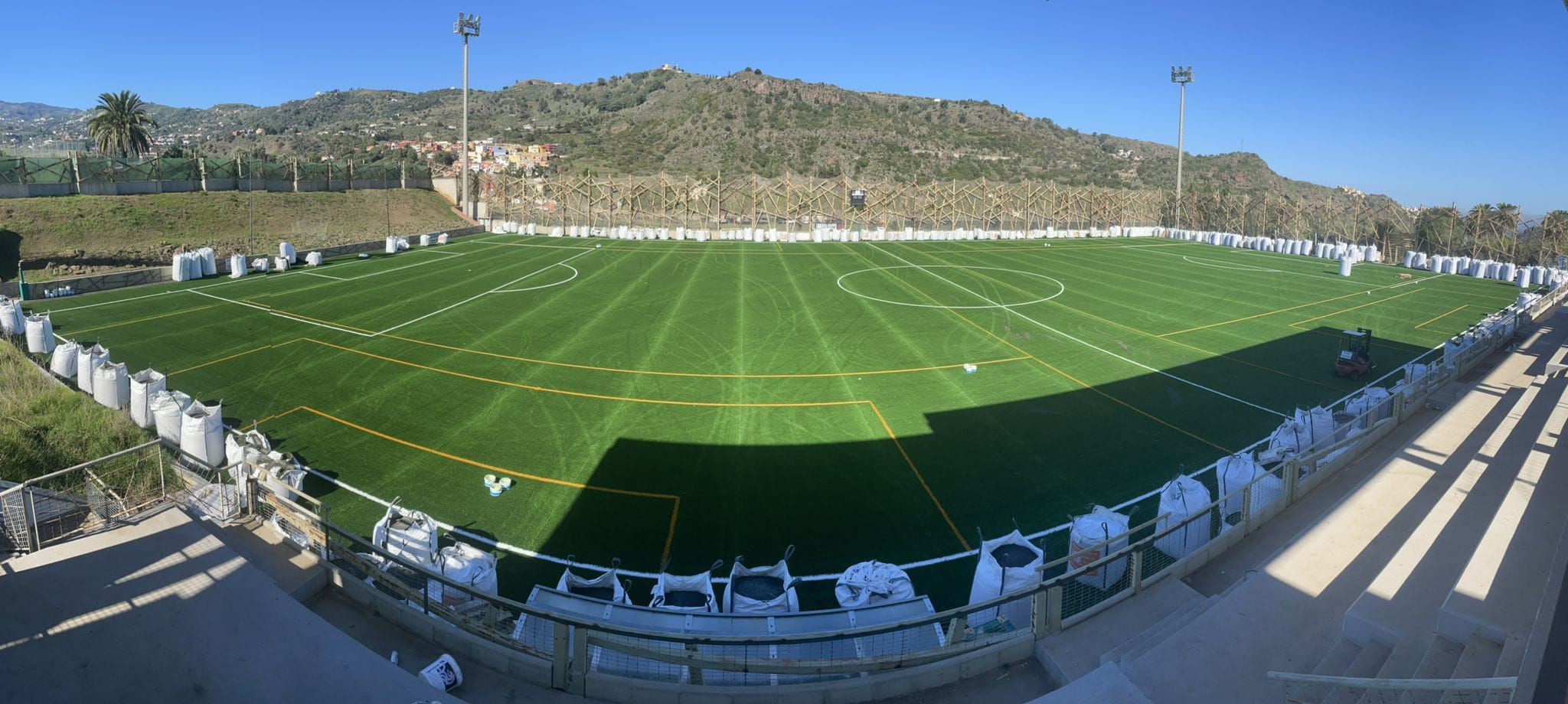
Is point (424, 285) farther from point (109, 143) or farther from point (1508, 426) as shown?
point (109, 143)

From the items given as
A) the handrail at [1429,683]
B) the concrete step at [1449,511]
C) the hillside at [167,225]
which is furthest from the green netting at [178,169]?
the concrete step at [1449,511]

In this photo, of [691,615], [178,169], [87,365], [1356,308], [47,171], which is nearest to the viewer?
[691,615]

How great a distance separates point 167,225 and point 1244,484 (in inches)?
2221

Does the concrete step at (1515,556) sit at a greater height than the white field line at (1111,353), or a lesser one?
lesser

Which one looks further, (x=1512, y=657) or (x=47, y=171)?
(x=47, y=171)

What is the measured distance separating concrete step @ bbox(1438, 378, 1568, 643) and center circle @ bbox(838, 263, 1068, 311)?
20.2m

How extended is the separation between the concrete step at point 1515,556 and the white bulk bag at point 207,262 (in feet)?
149

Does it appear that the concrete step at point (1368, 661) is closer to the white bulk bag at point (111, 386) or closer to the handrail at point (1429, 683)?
the handrail at point (1429, 683)

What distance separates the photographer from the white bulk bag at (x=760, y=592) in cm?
837

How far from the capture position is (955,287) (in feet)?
120

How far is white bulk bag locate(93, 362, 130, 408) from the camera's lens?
53.4 ft

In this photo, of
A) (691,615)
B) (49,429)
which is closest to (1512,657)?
(691,615)

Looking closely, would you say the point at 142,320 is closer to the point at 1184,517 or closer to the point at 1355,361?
the point at 1184,517

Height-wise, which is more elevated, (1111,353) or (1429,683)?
(1111,353)
